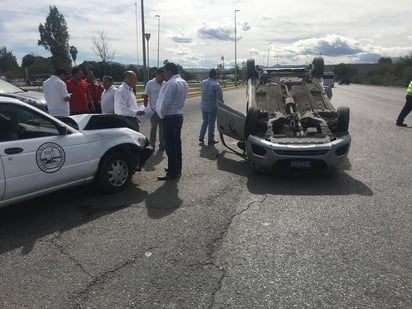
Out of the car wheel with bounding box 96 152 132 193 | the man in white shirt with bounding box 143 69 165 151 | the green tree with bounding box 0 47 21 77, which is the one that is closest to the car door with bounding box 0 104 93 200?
the car wheel with bounding box 96 152 132 193

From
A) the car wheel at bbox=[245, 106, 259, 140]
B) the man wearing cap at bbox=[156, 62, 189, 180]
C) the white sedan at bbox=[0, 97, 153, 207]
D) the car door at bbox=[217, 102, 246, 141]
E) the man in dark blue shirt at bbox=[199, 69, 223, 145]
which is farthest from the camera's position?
the man in dark blue shirt at bbox=[199, 69, 223, 145]

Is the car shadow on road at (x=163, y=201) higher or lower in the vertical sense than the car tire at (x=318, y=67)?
lower

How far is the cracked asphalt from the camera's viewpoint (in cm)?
316

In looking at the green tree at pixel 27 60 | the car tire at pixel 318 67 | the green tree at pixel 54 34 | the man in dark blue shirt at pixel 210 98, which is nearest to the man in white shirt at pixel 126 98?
the man in dark blue shirt at pixel 210 98

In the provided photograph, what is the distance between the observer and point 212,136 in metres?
9.77

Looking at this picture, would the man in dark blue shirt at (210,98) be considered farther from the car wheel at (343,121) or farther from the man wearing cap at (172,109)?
the car wheel at (343,121)

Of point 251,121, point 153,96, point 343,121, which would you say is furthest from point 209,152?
point 343,121

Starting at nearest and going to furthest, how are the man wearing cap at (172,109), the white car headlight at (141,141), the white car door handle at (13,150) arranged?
the white car door handle at (13,150), the white car headlight at (141,141), the man wearing cap at (172,109)

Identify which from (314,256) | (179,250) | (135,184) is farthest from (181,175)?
(314,256)

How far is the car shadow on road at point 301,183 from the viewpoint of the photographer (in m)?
5.90

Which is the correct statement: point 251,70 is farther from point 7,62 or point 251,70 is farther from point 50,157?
point 7,62

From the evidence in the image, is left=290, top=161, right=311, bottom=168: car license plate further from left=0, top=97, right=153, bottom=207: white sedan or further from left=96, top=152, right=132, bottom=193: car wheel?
left=96, top=152, right=132, bottom=193: car wheel

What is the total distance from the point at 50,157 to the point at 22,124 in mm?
499

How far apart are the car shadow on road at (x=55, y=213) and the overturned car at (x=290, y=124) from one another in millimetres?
2241
